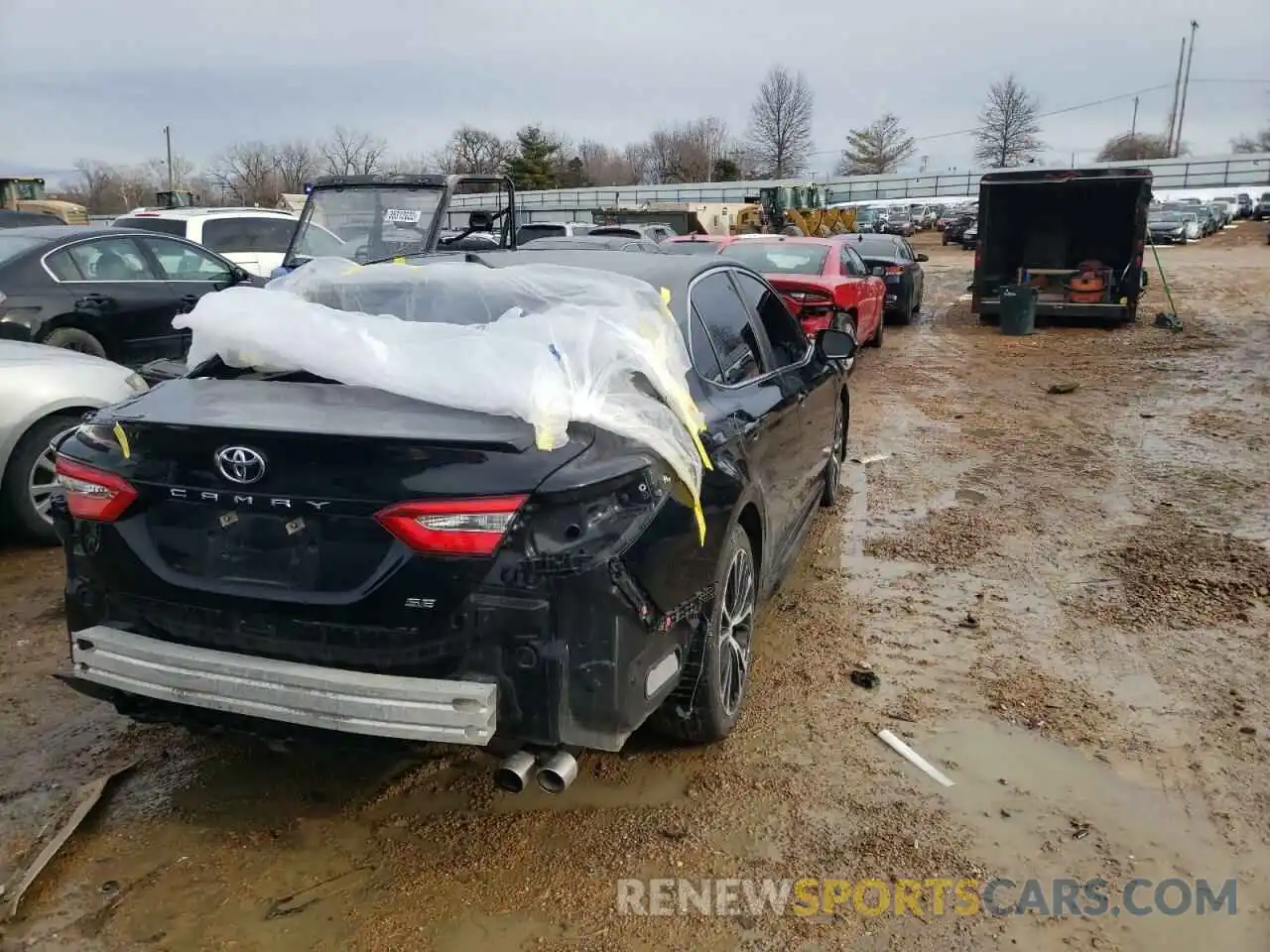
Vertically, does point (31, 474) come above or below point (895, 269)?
below

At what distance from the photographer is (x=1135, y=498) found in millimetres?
6797

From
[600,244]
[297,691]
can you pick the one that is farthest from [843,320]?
[297,691]

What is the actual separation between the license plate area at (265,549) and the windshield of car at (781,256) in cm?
938

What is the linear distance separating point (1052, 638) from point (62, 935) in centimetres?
395

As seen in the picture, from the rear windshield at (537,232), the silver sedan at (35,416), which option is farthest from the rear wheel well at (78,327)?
the rear windshield at (537,232)

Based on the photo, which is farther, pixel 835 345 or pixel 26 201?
pixel 26 201

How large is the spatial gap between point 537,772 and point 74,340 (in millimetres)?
6325

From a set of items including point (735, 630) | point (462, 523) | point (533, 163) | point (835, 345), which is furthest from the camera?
point (533, 163)

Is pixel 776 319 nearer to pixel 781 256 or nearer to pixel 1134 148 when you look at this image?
pixel 781 256

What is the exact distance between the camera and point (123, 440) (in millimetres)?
2896

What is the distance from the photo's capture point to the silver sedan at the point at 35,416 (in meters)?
5.18

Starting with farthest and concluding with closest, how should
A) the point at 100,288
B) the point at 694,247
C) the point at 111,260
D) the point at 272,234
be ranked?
the point at 694,247, the point at 272,234, the point at 111,260, the point at 100,288

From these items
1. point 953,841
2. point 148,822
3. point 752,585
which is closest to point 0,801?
point 148,822

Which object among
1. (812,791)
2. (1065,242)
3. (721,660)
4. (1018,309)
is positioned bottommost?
(812,791)
